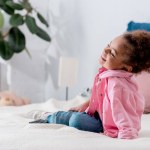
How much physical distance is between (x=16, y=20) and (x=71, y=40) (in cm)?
54

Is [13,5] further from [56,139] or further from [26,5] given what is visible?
[56,139]

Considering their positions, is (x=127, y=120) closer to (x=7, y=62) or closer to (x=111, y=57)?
→ (x=111, y=57)

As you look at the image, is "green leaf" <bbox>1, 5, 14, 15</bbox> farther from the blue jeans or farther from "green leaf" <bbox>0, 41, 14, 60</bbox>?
the blue jeans

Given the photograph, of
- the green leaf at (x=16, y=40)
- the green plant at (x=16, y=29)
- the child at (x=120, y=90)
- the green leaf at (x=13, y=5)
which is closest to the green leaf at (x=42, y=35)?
the green plant at (x=16, y=29)

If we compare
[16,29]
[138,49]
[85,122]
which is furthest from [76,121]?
[16,29]

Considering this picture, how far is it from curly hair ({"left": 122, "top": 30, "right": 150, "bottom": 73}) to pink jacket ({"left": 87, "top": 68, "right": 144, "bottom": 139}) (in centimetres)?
6

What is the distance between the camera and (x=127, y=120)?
4.78ft

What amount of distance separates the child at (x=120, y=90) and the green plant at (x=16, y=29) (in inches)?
70.1

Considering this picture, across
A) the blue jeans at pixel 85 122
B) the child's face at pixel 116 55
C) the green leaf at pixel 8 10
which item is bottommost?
the blue jeans at pixel 85 122

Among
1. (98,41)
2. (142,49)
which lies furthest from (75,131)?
(98,41)

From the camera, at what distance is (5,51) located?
3277 mm

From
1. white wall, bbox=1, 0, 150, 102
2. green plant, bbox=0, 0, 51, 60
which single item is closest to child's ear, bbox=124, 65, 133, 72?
white wall, bbox=1, 0, 150, 102

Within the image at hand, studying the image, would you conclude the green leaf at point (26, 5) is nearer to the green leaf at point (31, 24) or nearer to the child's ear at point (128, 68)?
the green leaf at point (31, 24)

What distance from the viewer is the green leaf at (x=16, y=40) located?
3322 mm
